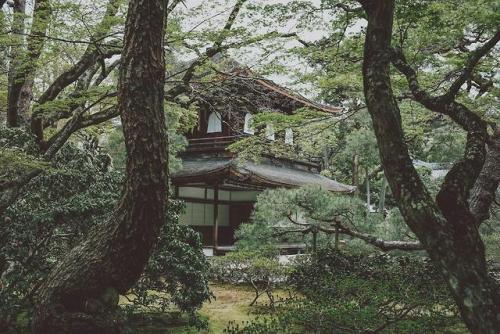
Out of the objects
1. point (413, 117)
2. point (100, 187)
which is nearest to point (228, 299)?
point (100, 187)

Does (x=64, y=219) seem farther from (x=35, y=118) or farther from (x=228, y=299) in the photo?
(x=228, y=299)

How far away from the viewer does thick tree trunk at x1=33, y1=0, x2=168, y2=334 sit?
325cm

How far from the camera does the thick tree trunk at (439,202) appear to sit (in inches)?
97.2

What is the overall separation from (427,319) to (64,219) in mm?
4581

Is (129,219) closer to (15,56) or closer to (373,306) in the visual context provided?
(373,306)

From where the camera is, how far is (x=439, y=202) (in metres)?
2.85

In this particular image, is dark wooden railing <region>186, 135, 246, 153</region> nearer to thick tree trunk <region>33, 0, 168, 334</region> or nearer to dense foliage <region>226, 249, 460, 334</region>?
dense foliage <region>226, 249, 460, 334</region>

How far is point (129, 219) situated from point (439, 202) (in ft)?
7.24

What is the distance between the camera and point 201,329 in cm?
694

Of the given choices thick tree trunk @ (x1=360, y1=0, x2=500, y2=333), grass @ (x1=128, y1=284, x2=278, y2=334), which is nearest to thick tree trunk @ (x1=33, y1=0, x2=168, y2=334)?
thick tree trunk @ (x1=360, y1=0, x2=500, y2=333)

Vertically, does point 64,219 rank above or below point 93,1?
below

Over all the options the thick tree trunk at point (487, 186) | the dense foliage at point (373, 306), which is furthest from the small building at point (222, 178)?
the thick tree trunk at point (487, 186)

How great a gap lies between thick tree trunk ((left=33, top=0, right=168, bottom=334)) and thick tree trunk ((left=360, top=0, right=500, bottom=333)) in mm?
1534

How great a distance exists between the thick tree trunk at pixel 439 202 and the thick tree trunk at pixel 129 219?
153cm
